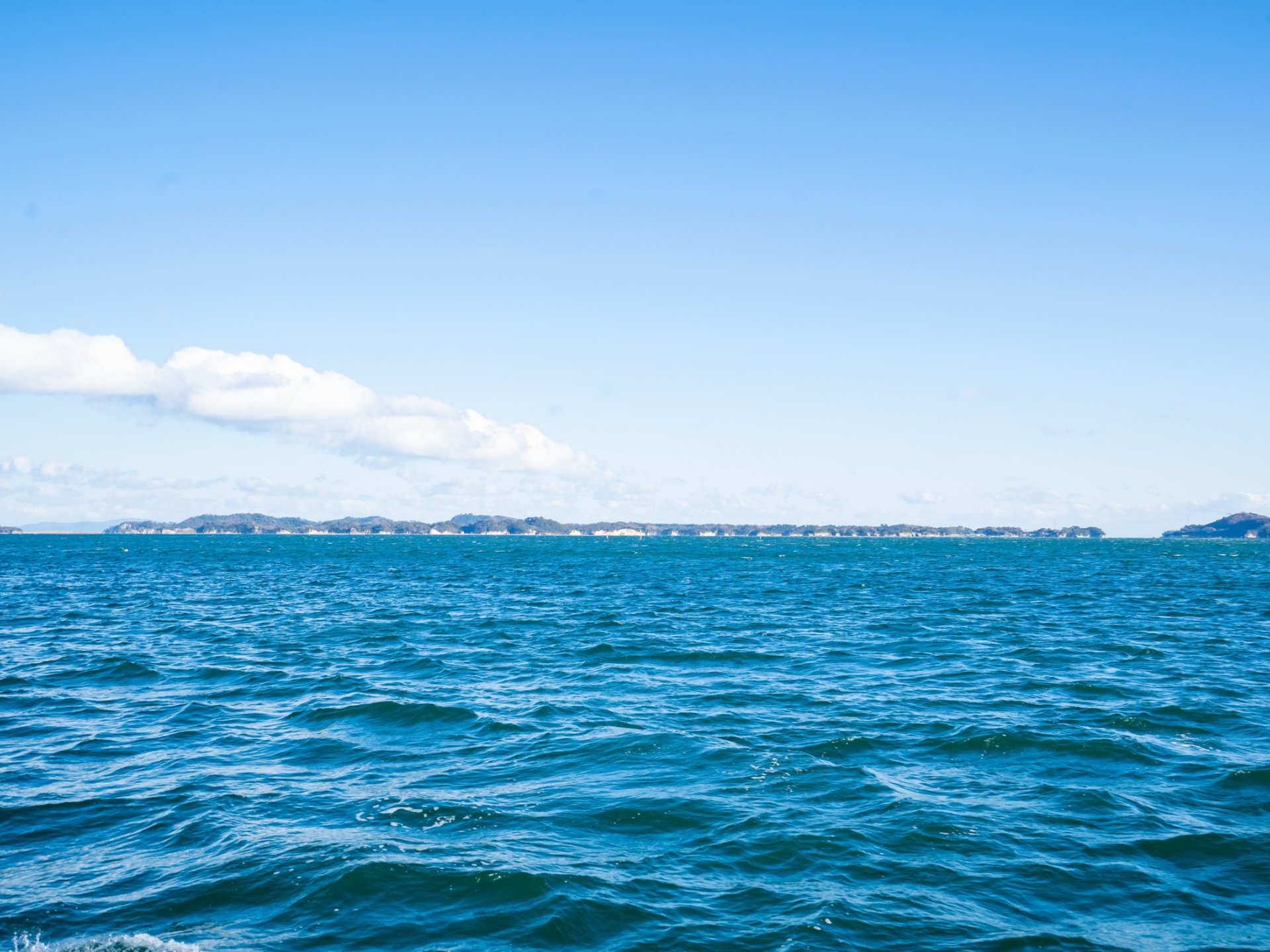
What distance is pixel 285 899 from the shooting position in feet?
40.5

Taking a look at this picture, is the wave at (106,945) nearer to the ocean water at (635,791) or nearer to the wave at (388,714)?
the ocean water at (635,791)

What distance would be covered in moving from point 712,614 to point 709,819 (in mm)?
36409

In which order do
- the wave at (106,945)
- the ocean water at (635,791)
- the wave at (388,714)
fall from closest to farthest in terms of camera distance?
the wave at (106,945)
the ocean water at (635,791)
the wave at (388,714)

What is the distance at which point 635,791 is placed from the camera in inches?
677

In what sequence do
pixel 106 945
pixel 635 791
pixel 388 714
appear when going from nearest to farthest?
pixel 106 945 < pixel 635 791 < pixel 388 714

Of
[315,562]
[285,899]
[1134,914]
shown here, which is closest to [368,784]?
[285,899]

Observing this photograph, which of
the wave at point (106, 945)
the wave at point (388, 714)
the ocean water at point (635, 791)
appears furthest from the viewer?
the wave at point (388, 714)

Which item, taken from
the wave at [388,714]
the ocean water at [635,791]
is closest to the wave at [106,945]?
the ocean water at [635,791]

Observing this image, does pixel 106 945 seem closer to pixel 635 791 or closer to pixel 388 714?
pixel 635 791

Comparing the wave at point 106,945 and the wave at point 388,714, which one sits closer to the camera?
the wave at point 106,945

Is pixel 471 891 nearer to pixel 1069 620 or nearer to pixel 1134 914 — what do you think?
pixel 1134 914

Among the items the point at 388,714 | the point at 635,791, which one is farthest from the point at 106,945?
the point at 388,714

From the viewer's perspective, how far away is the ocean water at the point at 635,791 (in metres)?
11.8

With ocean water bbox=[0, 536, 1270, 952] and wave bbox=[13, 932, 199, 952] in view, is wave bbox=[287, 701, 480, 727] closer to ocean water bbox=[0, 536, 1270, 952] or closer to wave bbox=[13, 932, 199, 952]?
ocean water bbox=[0, 536, 1270, 952]
